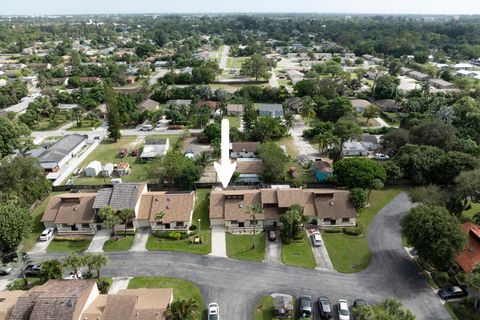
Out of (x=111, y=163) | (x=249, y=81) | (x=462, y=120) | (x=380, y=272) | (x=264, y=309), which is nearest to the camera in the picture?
(x=264, y=309)

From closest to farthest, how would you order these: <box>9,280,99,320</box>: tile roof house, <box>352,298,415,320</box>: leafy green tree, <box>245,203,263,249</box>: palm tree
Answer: <box>352,298,415,320</box>: leafy green tree → <box>9,280,99,320</box>: tile roof house → <box>245,203,263,249</box>: palm tree

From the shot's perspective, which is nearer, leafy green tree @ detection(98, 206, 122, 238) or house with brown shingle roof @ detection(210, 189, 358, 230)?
leafy green tree @ detection(98, 206, 122, 238)

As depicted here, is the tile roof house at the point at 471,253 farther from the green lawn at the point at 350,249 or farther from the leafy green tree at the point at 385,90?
the leafy green tree at the point at 385,90

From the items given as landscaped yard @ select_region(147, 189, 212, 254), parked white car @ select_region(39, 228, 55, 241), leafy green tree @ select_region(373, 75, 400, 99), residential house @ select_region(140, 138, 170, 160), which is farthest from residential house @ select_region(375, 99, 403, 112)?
parked white car @ select_region(39, 228, 55, 241)

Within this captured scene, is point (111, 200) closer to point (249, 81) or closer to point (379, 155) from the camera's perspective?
point (379, 155)

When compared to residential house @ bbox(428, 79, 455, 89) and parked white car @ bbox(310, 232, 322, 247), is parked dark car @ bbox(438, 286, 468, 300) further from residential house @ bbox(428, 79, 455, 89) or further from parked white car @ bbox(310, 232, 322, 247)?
residential house @ bbox(428, 79, 455, 89)

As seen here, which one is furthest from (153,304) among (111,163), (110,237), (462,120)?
(462,120)

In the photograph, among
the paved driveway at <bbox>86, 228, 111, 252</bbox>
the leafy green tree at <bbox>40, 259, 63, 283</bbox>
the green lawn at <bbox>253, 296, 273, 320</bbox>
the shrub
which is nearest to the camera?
the green lawn at <bbox>253, 296, 273, 320</bbox>
